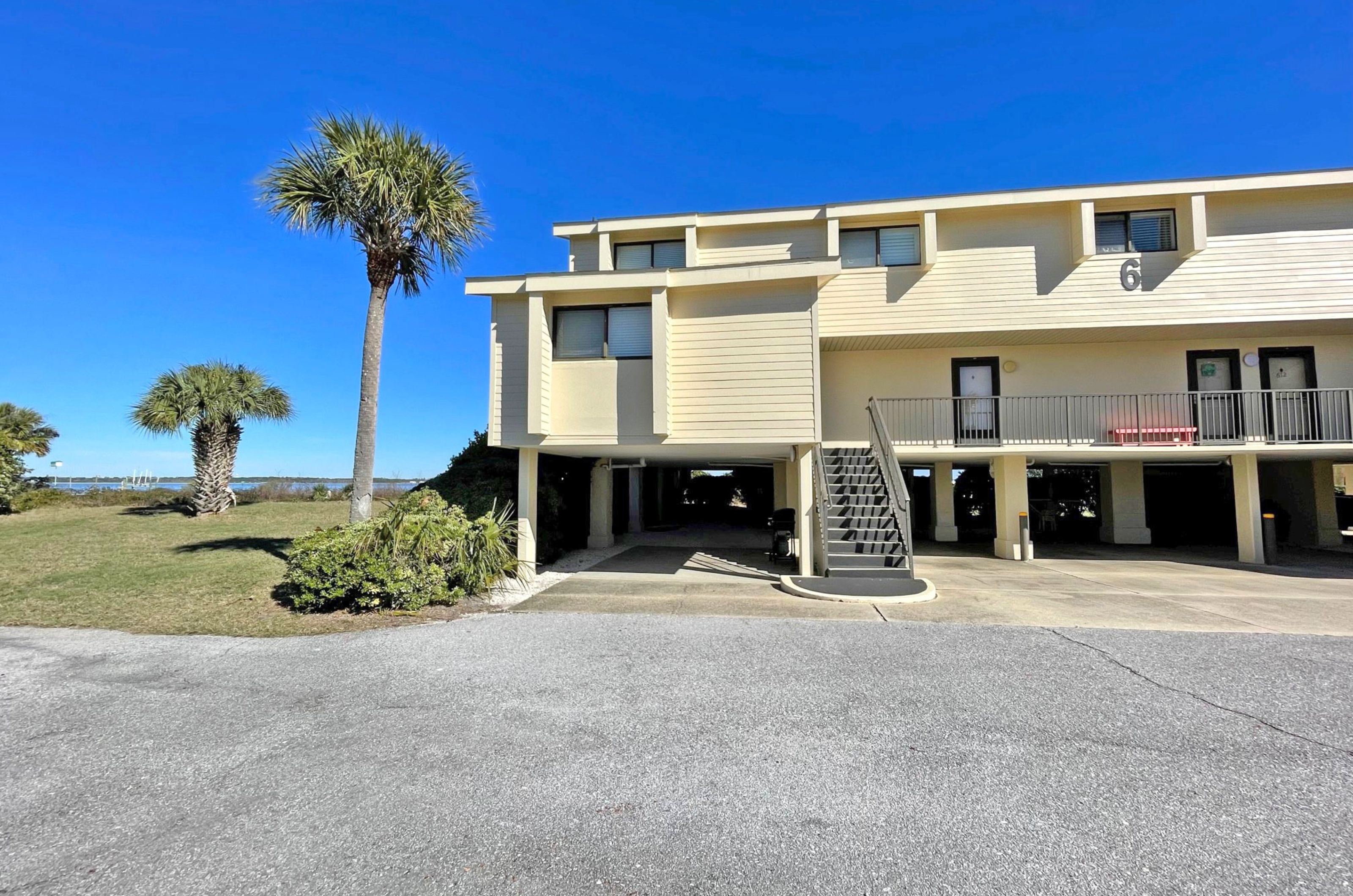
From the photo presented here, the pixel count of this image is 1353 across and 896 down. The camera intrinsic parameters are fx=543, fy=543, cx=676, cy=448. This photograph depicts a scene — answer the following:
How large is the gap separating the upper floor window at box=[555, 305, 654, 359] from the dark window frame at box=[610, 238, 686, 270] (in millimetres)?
4935

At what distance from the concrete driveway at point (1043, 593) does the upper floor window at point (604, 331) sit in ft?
13.8

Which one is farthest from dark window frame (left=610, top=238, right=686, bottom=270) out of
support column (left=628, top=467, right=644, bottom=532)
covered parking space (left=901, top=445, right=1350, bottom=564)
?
covered parking space (left=901, top=445, right=1350, bottom=564)

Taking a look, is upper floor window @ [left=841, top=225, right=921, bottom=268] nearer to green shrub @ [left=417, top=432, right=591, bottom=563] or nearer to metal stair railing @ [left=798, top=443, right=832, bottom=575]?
metal stair railing @ [left=798, top=443, right=832, bottom=575]

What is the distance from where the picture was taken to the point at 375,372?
9.22m

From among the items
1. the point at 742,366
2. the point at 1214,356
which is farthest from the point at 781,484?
the point at 1214,356

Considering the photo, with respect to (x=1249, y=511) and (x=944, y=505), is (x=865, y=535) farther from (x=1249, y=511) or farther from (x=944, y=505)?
(x=1249, y=511)

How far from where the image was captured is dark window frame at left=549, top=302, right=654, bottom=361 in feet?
32.4

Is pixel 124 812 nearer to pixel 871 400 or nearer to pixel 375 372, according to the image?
pixel 375 372

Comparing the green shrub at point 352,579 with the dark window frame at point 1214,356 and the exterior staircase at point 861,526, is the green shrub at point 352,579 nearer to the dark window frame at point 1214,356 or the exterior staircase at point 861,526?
the exterior staircase at point 861,526

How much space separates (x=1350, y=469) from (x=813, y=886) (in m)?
26.0

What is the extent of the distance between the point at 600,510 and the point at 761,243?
8109 mm

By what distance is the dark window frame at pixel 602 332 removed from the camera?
389 inches

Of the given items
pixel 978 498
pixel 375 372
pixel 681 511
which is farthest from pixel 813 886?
pixel 681 511

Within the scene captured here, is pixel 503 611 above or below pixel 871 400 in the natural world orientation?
below
